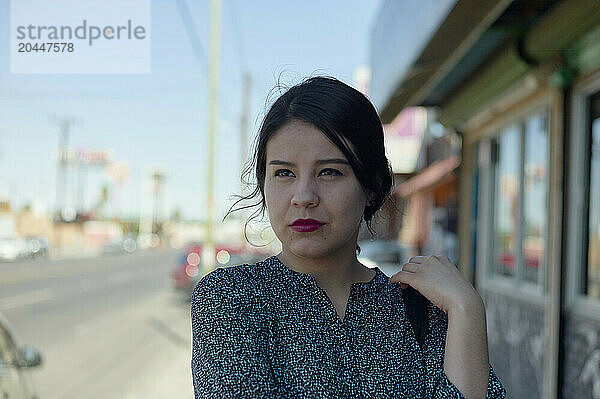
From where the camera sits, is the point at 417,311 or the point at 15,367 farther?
the point at 15,367

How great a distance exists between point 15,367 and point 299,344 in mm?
3635

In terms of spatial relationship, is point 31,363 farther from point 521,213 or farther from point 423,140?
point 423,140

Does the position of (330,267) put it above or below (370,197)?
below

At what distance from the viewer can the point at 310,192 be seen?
4.29 ft

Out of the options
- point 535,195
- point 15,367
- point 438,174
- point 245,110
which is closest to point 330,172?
point 15,367

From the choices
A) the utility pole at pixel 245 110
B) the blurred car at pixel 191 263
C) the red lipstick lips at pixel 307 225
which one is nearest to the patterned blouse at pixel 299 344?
the red lipstick lips at pixel 307 225

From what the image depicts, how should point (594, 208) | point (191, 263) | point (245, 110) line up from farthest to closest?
1. point (245, 110)
2. point (191, 263)
3. point (594, 208)

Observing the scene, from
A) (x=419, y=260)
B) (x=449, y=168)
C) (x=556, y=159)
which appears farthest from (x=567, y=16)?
(x=449, y=168)

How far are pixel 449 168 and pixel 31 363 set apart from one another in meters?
6.60

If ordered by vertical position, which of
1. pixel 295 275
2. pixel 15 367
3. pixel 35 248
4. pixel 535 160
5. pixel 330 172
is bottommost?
pixel 35 248

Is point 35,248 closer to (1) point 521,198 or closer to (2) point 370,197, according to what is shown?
(1) point 521,198

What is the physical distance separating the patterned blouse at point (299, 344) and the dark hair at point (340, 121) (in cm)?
24

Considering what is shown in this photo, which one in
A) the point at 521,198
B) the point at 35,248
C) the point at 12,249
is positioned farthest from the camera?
the point at 35,248

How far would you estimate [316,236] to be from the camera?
1.34 m
